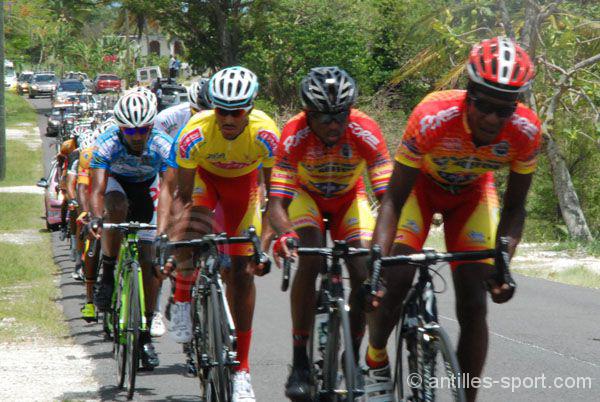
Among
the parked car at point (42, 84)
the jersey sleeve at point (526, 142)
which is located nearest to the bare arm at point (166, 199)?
the jersey sleeve at point (526, 142)

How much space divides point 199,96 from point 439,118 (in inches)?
179

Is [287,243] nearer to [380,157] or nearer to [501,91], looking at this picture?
[380,157]

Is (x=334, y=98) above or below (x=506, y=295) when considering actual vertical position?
above

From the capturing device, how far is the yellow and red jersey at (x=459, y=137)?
5414 mm

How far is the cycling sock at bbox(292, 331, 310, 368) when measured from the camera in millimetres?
6484

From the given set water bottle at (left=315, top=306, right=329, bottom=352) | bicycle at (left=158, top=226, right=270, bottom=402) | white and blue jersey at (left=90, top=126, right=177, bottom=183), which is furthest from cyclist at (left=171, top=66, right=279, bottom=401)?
white and blue jersey at (left=90, top=126, right=177, bottom=183)

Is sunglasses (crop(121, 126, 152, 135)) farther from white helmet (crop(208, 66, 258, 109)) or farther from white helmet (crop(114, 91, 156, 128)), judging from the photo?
white helmet (crop(208, 66, 258, 109))

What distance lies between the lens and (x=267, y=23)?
45.2 meters

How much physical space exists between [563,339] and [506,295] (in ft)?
16.5

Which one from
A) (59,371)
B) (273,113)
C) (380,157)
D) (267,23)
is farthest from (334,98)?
(267,23)

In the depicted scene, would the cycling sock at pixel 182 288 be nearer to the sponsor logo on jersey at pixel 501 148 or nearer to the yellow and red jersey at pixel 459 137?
the yellow and red jersey at pixel 459 137

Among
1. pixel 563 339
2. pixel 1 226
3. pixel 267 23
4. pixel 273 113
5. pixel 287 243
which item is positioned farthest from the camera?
pixel 267 23

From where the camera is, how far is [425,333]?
16.9ft

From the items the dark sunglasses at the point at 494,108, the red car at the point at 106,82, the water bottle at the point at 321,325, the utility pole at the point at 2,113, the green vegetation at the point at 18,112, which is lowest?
the water bottle at the point at 321,325
